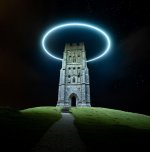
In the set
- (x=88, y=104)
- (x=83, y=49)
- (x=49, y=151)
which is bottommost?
(x=49, y=151)

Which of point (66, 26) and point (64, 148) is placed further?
point (66, 26)

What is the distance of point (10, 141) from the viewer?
Result: 1182cm

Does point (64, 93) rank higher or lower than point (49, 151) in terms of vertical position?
higher

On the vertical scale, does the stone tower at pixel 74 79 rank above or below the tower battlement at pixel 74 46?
below

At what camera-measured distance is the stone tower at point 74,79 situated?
62.2 metres

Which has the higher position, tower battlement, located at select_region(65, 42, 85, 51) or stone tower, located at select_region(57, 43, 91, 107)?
tower battlement, located at select_region(65, 42, 85, 51)

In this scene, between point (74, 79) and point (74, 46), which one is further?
point (74, 46)

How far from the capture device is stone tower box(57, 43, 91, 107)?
204 feet

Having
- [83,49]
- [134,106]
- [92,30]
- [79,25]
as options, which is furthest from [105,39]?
[134,106]

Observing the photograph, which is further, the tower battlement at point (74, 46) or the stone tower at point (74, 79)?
the tower battlement at point (74, 46)

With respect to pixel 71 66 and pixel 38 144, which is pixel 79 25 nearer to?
pixel 71 66

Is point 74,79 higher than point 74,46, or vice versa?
point 74,46

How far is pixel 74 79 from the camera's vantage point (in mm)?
66188

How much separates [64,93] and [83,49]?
789 inches
